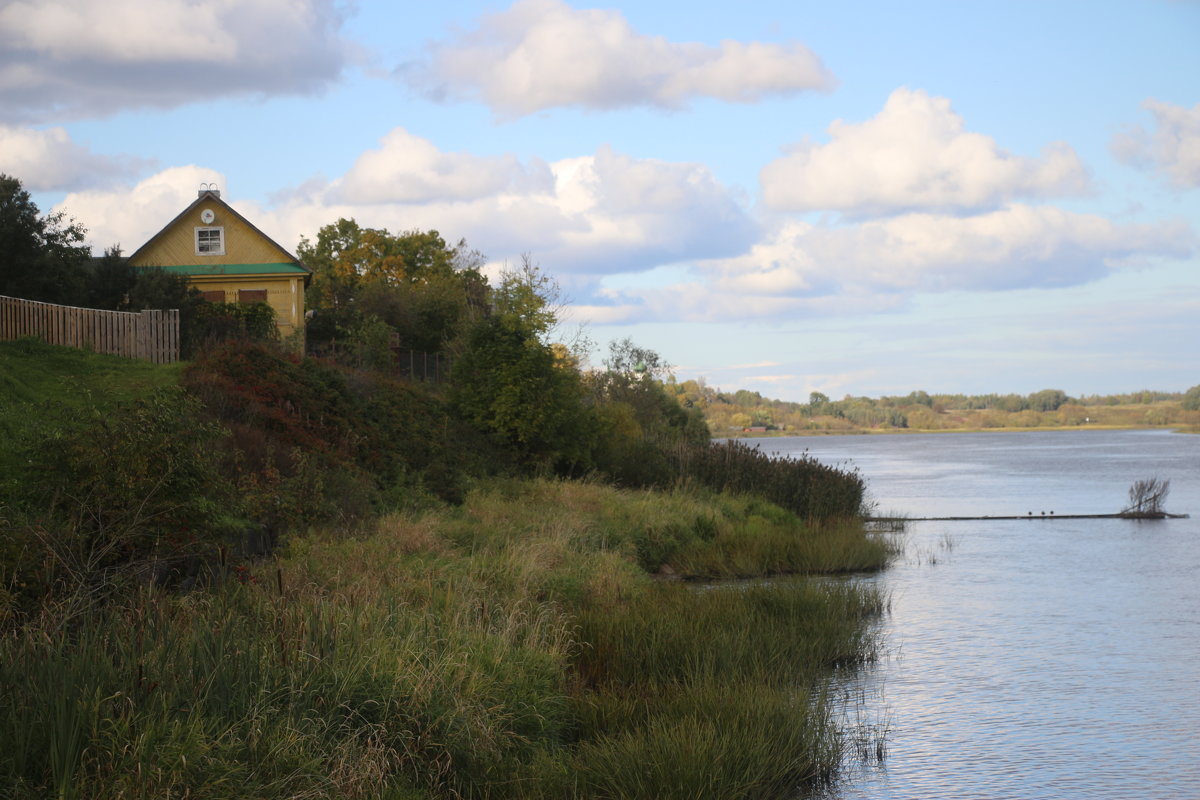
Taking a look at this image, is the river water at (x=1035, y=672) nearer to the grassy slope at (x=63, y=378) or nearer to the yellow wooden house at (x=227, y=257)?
the grassy slope at (x=63, y=378)

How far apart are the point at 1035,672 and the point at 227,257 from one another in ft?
122

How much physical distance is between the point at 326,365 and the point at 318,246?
3982cm

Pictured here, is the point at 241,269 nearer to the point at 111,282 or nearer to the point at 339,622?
the point at 111,282

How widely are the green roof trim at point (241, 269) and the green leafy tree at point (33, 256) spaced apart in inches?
415

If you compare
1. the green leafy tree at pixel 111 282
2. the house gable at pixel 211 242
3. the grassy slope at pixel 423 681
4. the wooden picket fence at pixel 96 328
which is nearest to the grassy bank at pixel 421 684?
the grassy slope at pixel 423 681

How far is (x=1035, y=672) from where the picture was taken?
14.7 meters

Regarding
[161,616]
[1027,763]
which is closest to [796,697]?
[1027,763]

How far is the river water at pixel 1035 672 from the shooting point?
10477 mm

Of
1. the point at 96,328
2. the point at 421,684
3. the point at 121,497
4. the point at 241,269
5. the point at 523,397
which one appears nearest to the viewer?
the point at 421,684

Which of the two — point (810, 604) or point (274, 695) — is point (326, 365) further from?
point (274, 695)

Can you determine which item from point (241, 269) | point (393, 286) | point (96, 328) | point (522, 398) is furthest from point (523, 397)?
point (393, 286)

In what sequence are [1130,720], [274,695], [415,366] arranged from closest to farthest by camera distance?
[274,695] → [1130,720] → [415,366]

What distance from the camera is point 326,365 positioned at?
2725cm

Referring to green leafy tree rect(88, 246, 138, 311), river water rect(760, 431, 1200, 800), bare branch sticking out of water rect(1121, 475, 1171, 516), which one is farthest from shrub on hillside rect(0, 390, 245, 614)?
bare branch sticking out of water rect(1121, 475, 1171, 516)
